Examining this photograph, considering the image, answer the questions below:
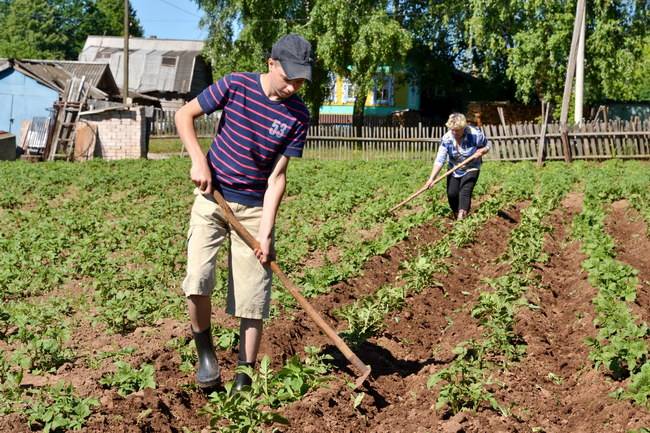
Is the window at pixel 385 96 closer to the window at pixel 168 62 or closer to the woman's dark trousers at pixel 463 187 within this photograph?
the window at pixel 168 62

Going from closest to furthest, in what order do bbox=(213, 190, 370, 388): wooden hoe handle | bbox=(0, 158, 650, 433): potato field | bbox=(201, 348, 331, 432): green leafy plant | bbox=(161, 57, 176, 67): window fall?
bbox=(201, 348, 331, 432): green leafy plant → bbox=(0, 158, 650, 433): potato field → bbox=(213, 190, 370, 388): wooden hoe handle → bbox=(161, 57, 176, 67): window

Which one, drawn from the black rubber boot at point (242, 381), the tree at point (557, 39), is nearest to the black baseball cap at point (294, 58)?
the black rubber boot at point (242, 381)

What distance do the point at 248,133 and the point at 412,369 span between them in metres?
2.00

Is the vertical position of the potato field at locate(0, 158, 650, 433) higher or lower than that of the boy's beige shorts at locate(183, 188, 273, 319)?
lower

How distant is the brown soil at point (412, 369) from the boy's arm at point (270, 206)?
32.3 inches

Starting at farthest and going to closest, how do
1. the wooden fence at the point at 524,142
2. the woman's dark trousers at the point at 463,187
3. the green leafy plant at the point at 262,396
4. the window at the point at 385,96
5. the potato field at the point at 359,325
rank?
1. the window at the point at 385,96
2. the wooden fence at the point at 524,142
3. the woman's dark trousers at the point at 463,187
4. the potato field at the point at 359,325
5. the green leafy plant at the point at 262,396

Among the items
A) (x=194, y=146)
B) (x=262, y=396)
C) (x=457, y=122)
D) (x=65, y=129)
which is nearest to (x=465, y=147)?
(x=457, y=122)

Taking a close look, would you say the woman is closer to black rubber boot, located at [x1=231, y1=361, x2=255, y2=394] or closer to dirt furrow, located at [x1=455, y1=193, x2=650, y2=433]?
dirt furrow, located at [x1=455, y1=193, x2=650, y2=433]

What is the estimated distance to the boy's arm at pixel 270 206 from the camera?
4727 millimetres

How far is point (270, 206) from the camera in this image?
4.74m

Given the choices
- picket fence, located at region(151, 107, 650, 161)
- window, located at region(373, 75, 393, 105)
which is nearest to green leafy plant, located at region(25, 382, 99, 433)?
picket fence, located at region(151, 107, 650, 161)

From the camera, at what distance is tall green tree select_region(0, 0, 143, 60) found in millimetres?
81750

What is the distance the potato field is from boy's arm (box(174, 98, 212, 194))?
3.29ft

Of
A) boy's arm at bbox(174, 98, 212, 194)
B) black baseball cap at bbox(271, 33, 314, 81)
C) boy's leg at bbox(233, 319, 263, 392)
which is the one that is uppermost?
black baseball cap at bbox(271, 33, 314, 81)
